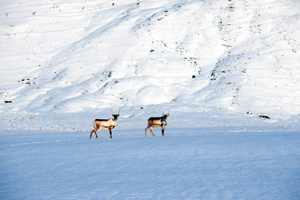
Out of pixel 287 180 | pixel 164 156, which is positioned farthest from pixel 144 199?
pixel 164 156

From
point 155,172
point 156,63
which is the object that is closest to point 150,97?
point 156,63

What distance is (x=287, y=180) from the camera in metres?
8.14

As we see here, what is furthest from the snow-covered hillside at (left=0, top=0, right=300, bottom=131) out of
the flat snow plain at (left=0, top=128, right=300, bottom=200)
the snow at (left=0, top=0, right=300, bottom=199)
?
the flat snow plain at (left=0, top=128, right=300, bottom=200)

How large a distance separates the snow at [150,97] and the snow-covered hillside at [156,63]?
1.02ft

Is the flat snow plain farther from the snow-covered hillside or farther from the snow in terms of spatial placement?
the snow-covered hillside

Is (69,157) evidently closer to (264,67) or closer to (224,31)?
(264,67)

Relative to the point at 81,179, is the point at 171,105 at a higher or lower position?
higher

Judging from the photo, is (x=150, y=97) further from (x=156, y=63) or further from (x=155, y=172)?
(x=155, y=172)

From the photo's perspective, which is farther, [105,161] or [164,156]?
[164,156]

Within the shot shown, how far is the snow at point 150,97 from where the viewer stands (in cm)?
864

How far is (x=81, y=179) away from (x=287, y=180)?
19.6 feet

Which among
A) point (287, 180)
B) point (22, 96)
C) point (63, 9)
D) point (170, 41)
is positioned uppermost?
point (63, 9)

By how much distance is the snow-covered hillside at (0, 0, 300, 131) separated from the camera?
4256 cm

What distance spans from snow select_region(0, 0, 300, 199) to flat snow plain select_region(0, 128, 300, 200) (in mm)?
49
